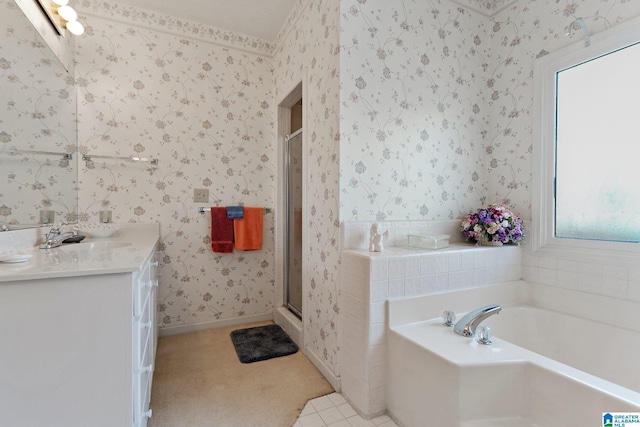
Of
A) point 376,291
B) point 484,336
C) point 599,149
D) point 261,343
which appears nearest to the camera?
point 484,336

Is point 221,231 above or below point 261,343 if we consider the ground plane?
above

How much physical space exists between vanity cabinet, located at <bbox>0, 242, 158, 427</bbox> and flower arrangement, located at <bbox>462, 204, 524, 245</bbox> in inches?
76.6

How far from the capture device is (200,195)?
2.53 m

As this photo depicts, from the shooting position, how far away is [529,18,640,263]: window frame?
5.53ft

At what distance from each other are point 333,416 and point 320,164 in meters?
1.44

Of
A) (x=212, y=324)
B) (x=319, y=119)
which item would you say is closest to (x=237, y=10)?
(x=319, y=119)

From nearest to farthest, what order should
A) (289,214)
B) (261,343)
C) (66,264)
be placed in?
(66,264) → (261,343) → (289,214)

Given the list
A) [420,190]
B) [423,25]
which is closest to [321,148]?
[420,190]

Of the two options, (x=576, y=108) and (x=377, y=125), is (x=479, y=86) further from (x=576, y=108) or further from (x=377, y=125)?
(x=377, y=125)

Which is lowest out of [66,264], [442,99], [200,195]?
[66,264]

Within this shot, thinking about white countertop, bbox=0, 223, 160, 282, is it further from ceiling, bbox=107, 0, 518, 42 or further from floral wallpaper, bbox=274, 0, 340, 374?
ceiling, bbox=107, 0, 518, 42

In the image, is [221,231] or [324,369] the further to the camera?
[221,231]

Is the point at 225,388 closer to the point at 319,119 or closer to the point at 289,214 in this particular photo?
the point at 289,214

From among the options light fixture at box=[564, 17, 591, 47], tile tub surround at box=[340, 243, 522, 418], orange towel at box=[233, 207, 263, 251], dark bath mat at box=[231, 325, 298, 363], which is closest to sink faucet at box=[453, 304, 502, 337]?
tile tub surround at box=[340, 243, 522, 418]
